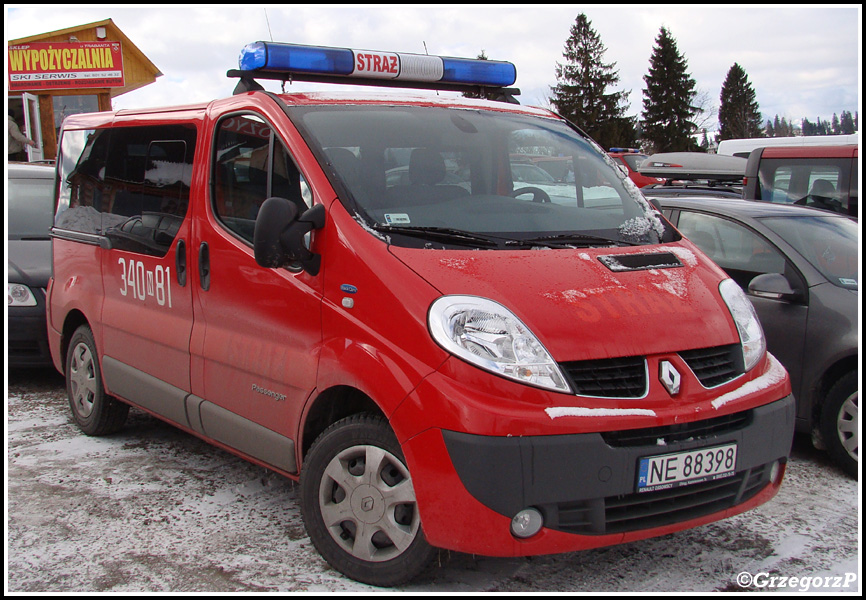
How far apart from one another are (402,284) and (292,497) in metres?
1.66

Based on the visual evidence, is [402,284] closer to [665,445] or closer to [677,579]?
[665,445]

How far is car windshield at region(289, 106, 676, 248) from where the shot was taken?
3416mm

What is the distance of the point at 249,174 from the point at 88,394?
90.0 inches

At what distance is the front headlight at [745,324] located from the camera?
3322 mm

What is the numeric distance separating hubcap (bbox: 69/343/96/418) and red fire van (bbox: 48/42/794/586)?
2.83 feet

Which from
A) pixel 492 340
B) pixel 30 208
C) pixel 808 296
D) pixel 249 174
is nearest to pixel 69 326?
pixel 30 208

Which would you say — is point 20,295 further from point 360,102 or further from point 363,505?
point 363,505

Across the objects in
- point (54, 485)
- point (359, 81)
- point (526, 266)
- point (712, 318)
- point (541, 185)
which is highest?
point (359, 81)

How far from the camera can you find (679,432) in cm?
299

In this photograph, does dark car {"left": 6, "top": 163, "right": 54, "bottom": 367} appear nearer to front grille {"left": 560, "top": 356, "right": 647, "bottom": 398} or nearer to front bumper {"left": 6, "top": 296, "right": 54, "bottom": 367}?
front bumper {"left": 6, "top": 296, "right": 54, "bottom": 367}

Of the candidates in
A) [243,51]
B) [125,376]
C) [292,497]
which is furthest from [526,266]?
[125,376]

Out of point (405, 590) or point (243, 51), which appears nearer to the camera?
point (405, 590)

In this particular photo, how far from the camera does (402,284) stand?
3039 millimetres

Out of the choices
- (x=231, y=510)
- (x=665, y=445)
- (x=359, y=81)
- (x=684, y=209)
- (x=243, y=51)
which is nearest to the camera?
(x=665, y=445)
